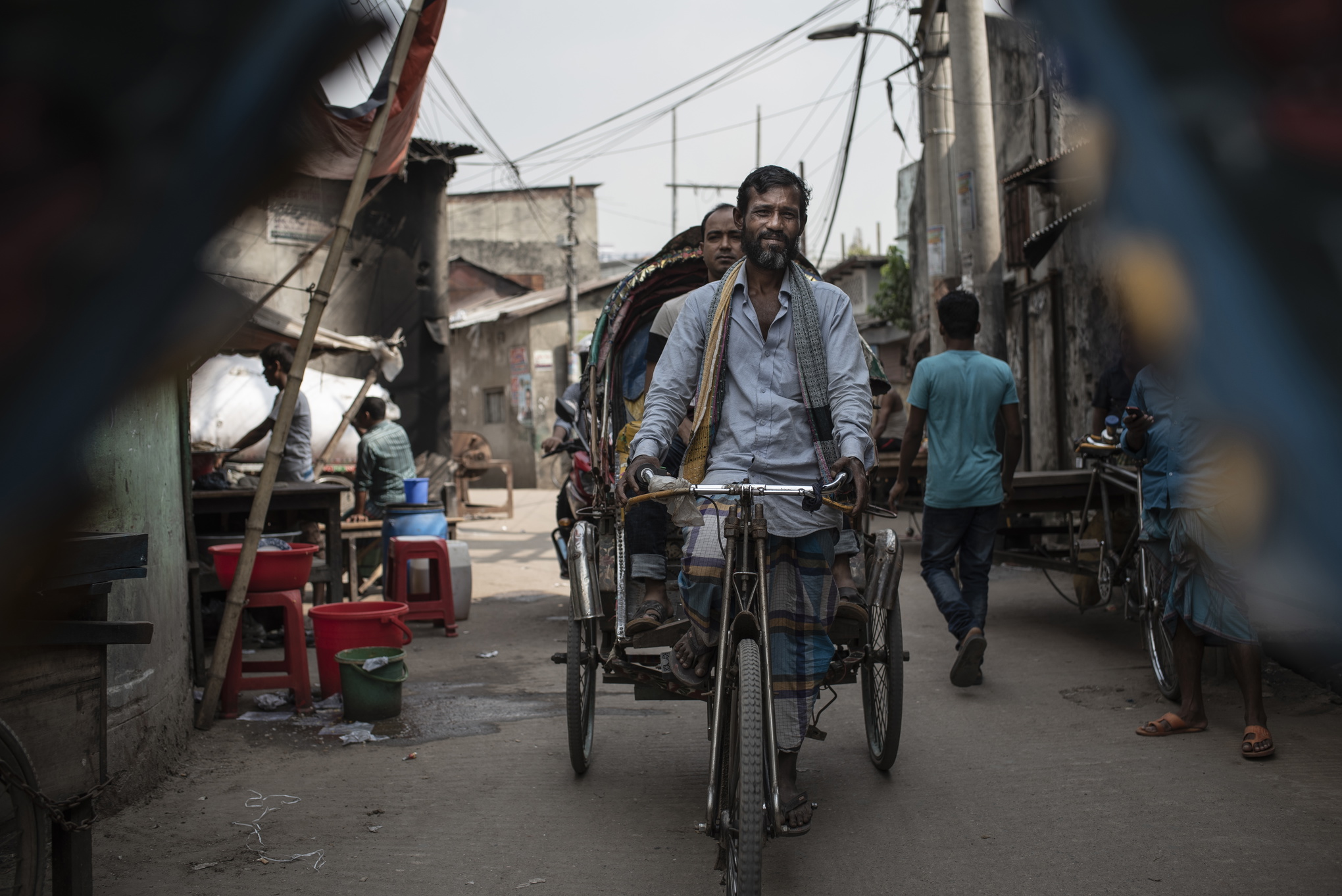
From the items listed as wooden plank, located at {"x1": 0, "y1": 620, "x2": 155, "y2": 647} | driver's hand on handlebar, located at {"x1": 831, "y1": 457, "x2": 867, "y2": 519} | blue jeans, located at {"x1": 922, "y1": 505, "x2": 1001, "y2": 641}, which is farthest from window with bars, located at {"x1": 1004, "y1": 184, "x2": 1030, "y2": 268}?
wooden plank, located at {"x1": 0, "y1": 620, "x2": 155, "y2": 647}

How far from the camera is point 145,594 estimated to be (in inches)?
149

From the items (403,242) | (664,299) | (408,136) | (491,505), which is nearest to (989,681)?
(664,299)

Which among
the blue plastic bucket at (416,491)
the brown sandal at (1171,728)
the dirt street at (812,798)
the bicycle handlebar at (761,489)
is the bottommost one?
the dirt street at (812,798)

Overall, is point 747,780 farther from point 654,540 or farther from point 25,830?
point 25,830

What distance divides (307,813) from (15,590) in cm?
334

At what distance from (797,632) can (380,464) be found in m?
6.07

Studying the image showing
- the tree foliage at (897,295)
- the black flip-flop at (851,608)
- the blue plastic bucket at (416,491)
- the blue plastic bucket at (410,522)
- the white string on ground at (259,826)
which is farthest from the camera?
the tree foliage at (897,295)

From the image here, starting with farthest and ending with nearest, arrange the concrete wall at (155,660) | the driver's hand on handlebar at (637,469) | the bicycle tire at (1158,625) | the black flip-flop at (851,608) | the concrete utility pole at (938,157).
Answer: the concrete utility pole at (938,157)
the bicycle tire at (1158,625)
the concrete wall at (155,660)
the black flip-flop at (851,608)
the driver's hand on handlebar at (637,469)

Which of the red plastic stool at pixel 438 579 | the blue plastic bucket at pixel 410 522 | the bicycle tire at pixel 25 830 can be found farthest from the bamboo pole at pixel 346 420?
the bicycle tire at pixel 25 830

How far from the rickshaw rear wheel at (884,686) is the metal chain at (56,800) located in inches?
89.9

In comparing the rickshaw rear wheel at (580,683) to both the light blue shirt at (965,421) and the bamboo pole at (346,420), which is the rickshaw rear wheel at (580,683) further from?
the bamboo pole at (346,420)

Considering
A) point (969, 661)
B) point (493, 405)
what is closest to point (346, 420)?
point (969, 661)

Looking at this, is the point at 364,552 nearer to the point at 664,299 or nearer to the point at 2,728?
the point at 664,299

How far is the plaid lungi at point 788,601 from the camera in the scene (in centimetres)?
296
